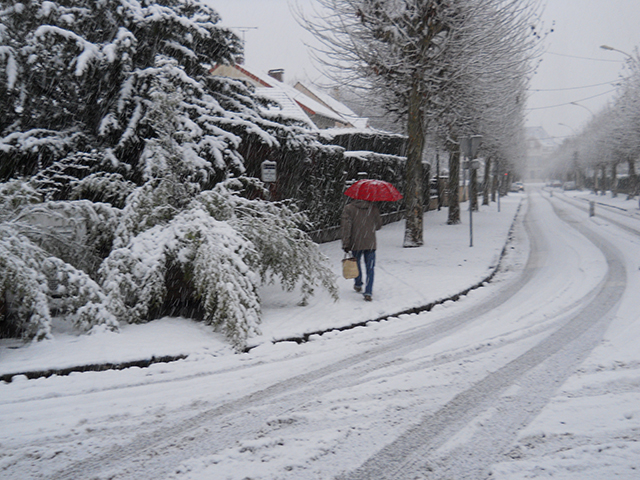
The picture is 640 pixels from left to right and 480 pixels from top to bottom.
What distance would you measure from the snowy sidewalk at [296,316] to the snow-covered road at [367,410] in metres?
0.27

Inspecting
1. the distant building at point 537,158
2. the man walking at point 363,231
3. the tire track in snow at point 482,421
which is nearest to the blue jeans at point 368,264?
the man walking at point 363,231

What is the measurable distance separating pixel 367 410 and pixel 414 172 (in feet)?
32.7

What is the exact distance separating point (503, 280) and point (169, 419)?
7.41 metres

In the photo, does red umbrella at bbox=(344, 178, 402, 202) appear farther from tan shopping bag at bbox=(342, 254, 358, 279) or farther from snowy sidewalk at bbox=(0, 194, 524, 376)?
snowy sidewalk at bbox=(0, 194, 524, 376)

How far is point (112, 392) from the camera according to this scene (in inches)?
173

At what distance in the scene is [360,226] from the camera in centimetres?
768

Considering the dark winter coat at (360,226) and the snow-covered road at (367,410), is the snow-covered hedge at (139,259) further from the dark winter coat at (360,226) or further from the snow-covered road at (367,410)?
the snow-covered road at (367,410)

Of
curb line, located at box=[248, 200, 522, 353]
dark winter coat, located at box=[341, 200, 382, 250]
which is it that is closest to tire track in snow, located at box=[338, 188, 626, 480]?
curb line, located at box=[248, 200, 522, 353]

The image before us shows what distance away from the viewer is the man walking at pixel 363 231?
766 cm

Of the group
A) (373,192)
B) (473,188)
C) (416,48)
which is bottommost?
(373,192)

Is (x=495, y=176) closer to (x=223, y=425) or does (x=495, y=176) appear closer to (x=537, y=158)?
(x=223, y=425)

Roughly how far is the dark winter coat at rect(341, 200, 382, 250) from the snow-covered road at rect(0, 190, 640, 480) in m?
1.66

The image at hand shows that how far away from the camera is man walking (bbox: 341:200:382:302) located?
302 inches

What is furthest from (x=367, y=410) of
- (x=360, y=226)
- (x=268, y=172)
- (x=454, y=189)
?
(x=454, y=189)
